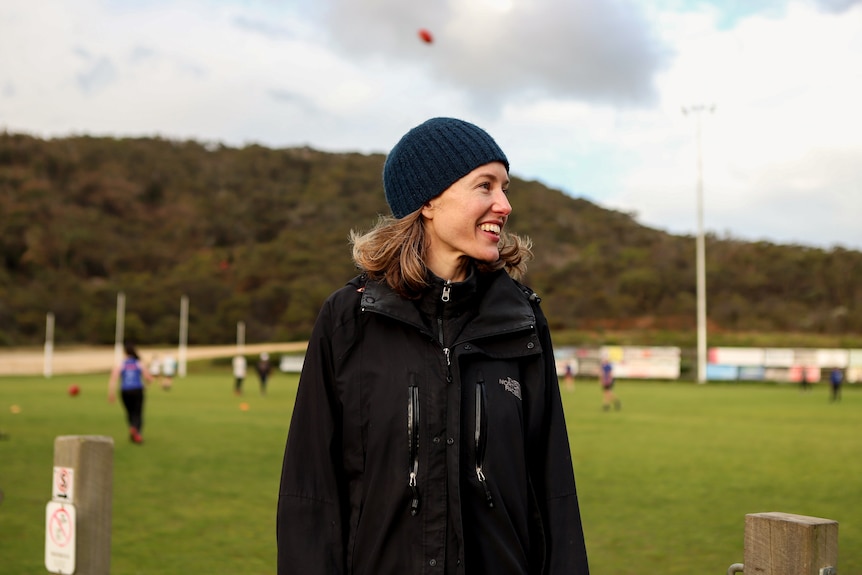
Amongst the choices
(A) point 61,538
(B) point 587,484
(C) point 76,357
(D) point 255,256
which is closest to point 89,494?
(A) point 61,538

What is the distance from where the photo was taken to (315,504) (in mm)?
2447

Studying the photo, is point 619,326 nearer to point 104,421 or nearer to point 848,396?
point 848,396

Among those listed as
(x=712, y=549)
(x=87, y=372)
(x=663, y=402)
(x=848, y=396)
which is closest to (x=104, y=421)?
(x=712, y=549)

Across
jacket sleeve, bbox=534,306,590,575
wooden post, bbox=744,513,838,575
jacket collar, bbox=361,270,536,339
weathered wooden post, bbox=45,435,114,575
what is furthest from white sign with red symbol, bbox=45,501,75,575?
wooden post, bbox=744,513,838,575

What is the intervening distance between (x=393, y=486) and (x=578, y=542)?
19.4 inches

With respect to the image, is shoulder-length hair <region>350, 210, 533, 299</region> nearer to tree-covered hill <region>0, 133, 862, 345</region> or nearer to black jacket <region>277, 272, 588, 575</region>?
black jacket <region>277, 272, 588, 575</region>

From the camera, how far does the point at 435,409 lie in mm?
2434

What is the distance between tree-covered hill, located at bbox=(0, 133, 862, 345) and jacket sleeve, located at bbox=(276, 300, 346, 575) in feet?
184

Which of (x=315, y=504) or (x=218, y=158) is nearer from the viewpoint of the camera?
(x=315, y=504)

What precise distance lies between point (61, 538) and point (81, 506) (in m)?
0.18

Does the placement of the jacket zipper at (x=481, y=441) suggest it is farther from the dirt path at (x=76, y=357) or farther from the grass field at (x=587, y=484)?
the dirt path at (x=76, y=357)

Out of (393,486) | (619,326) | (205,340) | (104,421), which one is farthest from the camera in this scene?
(619,326)

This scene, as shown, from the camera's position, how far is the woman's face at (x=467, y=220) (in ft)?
8.56

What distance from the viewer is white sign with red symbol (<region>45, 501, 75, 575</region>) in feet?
14.6
